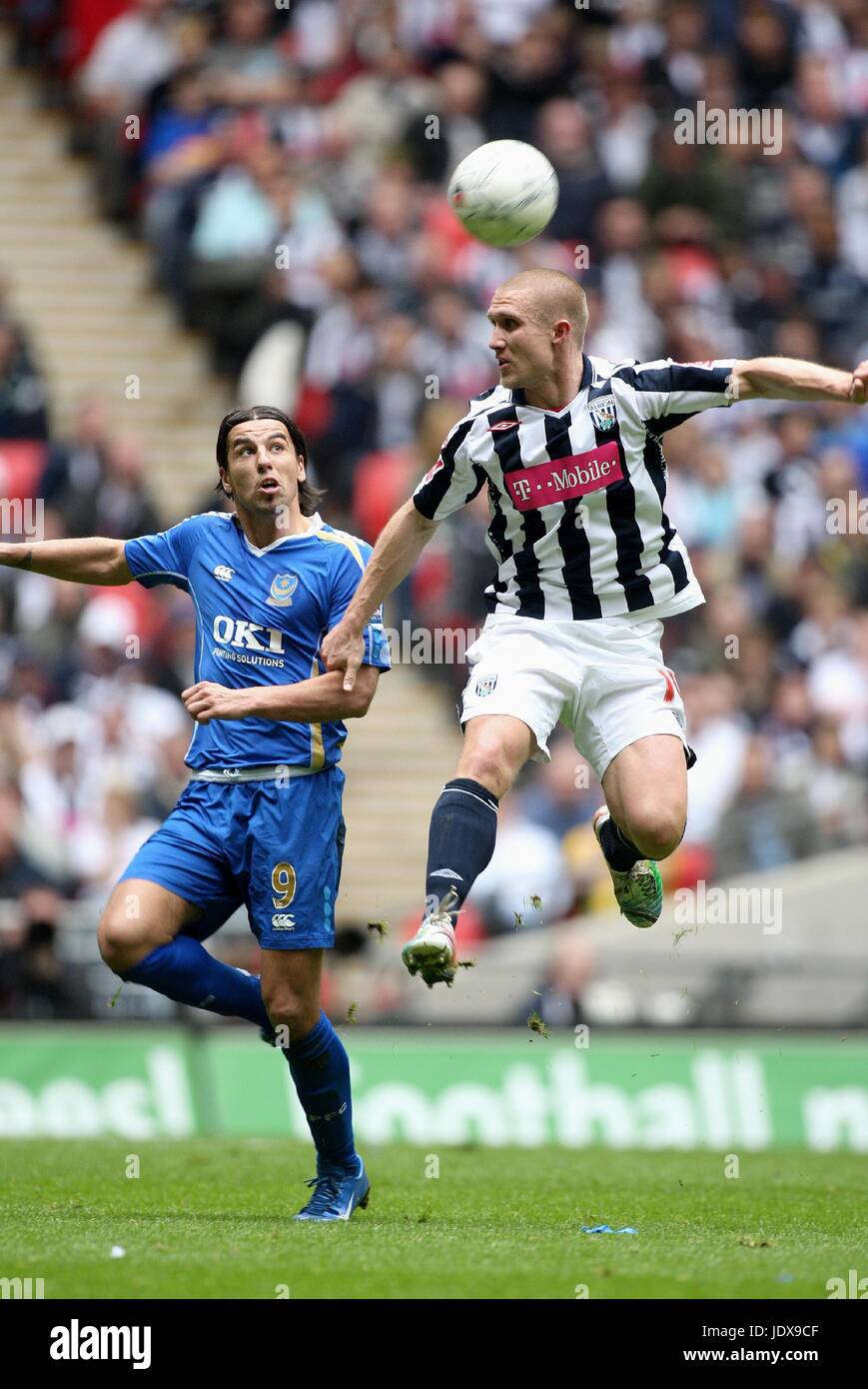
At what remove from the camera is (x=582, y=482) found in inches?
288

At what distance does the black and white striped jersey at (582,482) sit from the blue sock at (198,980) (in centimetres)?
167

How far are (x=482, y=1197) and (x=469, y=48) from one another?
12.3 m

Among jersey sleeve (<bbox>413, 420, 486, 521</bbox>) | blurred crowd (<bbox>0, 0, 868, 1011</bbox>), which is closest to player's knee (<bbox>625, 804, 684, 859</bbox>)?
jersey sleeve (<bbox>413, 420, 486, 521</bbox>)

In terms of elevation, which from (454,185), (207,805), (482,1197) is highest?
(454,185)

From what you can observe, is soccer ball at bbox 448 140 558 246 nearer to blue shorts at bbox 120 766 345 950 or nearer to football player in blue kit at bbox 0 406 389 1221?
football player in blue kit at bbox 0 406 389 1221

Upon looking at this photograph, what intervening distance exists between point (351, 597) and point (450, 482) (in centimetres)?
55

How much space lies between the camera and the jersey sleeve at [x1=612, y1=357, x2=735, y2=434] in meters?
7.11

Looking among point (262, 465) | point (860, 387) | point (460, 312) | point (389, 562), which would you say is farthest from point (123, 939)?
point (460, 312)

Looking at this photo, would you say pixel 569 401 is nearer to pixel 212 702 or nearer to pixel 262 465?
pixel 262 465

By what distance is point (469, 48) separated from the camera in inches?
705

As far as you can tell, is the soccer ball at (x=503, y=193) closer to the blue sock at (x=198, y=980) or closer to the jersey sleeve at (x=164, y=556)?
the jersey sleeve at (x=164, y=556)

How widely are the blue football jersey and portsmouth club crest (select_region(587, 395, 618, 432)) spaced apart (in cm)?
99
